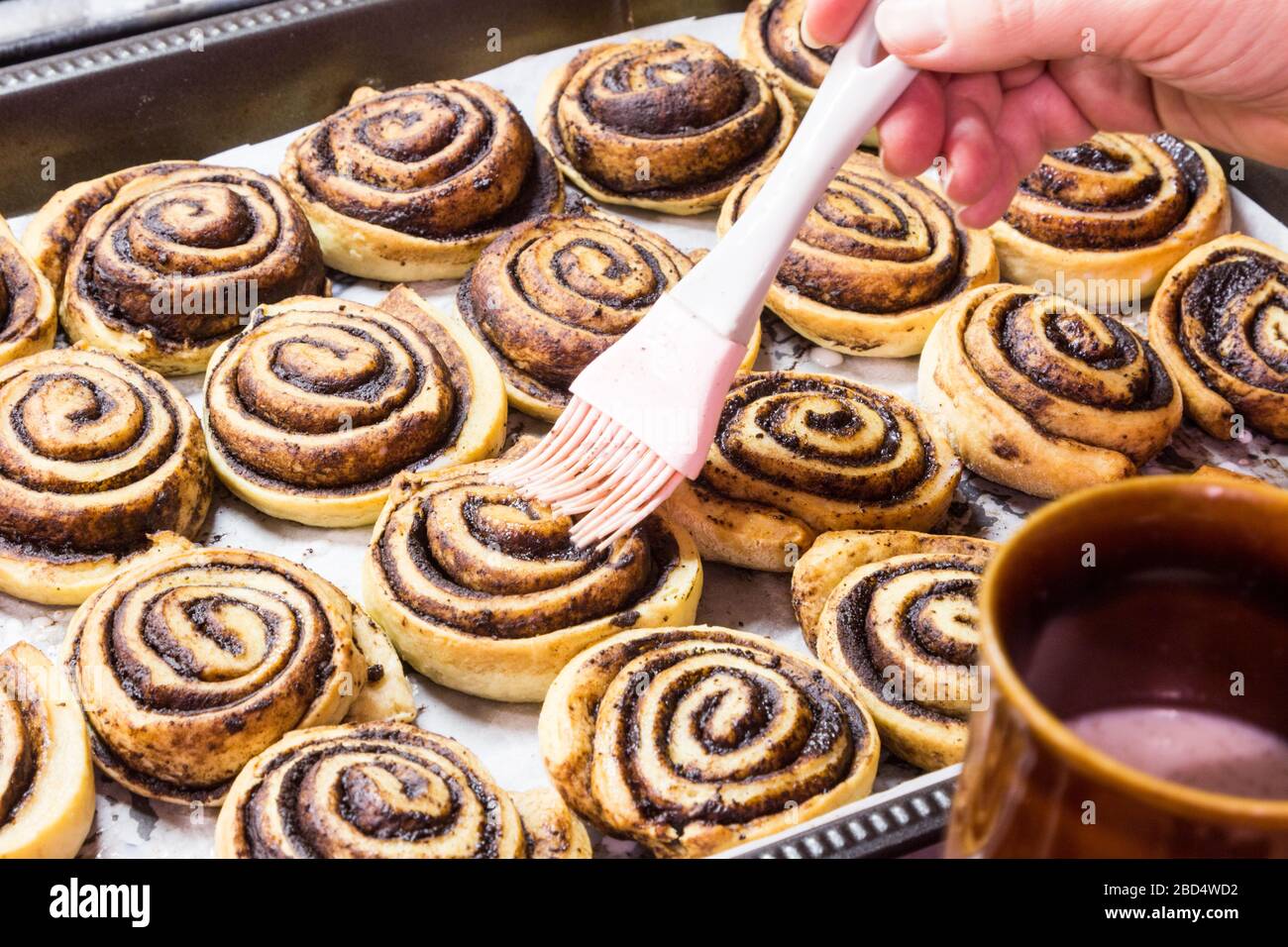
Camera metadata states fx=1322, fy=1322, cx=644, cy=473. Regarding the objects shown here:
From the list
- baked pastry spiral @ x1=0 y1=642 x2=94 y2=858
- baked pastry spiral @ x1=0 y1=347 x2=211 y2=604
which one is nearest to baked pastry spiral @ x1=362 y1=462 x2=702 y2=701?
baked pastry spiral @ x1=0 y1=347 x2=211 y2=604

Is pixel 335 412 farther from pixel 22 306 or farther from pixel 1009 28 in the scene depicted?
pixel 1009 28

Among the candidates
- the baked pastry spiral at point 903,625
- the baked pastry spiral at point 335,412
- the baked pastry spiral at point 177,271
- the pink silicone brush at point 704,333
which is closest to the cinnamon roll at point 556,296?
the baked pastry spiral at point 335,412

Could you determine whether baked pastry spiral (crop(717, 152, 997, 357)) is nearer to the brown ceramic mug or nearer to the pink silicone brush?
the pink silicone brush

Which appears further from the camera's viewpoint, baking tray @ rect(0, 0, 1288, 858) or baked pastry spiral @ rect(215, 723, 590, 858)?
baking tray @ rect(0, 0, 1288, 858)

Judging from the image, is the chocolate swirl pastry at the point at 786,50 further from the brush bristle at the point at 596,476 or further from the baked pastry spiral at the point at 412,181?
the brush bristle at the point at 596,476
